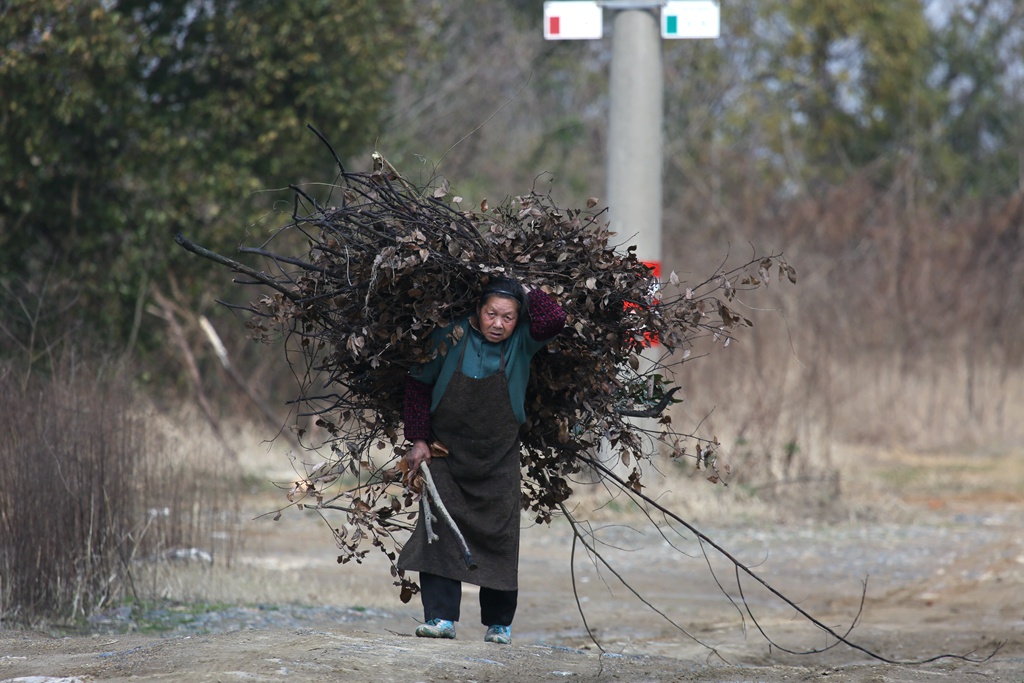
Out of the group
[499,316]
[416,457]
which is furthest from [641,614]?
[499,316]

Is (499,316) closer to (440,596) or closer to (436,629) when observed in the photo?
(440,596)

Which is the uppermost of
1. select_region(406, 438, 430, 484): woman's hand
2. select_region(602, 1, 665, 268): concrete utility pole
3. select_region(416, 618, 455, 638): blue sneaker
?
select_region(602, 1, 665, 268): concrete utility pole

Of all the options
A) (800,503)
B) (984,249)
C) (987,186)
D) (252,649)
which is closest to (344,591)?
(252,649)

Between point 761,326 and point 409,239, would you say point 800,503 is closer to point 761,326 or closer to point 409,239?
point 761,326

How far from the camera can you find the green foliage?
36.1ft

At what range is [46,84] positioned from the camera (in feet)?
35.9

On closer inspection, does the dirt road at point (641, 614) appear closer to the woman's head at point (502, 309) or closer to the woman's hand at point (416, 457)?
the woman's hand at point (416, 457)

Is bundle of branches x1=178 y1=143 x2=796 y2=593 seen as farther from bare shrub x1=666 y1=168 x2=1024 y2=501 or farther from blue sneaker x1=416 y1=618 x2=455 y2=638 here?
bare shrub x1=666 y1=168 x2=1024 y2=501

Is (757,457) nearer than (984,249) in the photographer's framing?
Yes

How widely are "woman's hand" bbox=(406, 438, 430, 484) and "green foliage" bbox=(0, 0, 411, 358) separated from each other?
6.73 metres

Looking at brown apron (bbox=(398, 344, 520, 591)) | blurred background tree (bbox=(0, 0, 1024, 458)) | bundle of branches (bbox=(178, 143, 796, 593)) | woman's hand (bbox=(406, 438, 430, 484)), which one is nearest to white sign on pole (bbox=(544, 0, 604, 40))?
blurred background tree (bbox=(0, 0, 1024, 458))

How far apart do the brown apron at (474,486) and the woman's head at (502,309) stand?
0.11 m

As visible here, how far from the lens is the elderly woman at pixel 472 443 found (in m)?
5.02

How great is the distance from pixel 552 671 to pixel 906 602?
4.07 meters
